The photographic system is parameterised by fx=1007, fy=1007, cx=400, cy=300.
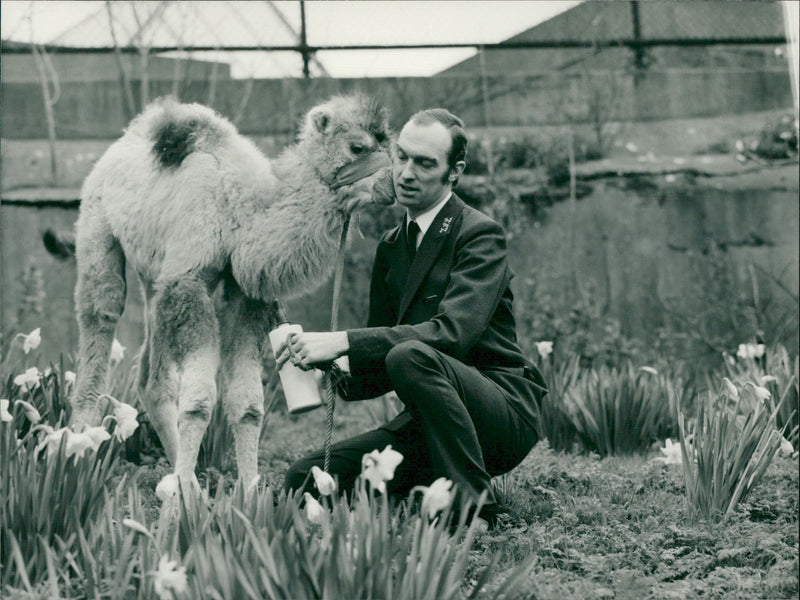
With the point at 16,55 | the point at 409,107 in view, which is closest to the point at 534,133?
the point at 409,107

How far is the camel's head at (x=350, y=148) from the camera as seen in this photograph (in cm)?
386

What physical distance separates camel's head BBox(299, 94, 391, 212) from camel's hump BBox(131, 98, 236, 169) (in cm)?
48

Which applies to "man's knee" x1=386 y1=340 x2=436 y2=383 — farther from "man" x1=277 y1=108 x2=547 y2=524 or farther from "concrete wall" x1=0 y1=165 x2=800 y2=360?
"concrete wall" x1=0 y1=165 x2=800 y2=360

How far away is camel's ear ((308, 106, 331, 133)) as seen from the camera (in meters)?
3.91

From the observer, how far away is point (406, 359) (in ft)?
11.3

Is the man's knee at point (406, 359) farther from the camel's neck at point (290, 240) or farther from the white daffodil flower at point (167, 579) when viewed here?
the white daffodil flower at point (167, 579)

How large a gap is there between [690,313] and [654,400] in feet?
8.89

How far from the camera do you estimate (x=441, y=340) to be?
3564mm

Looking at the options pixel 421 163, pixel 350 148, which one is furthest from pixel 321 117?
pixel 421 163

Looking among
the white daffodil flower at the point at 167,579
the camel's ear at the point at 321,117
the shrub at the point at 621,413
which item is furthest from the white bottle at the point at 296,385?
the shrub at the point at 621,413

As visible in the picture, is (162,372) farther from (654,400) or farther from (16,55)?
(16,55)

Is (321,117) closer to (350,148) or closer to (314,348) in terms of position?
(350,148)

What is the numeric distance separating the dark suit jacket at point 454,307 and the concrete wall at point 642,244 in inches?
161

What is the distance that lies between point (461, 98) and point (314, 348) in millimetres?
5694
